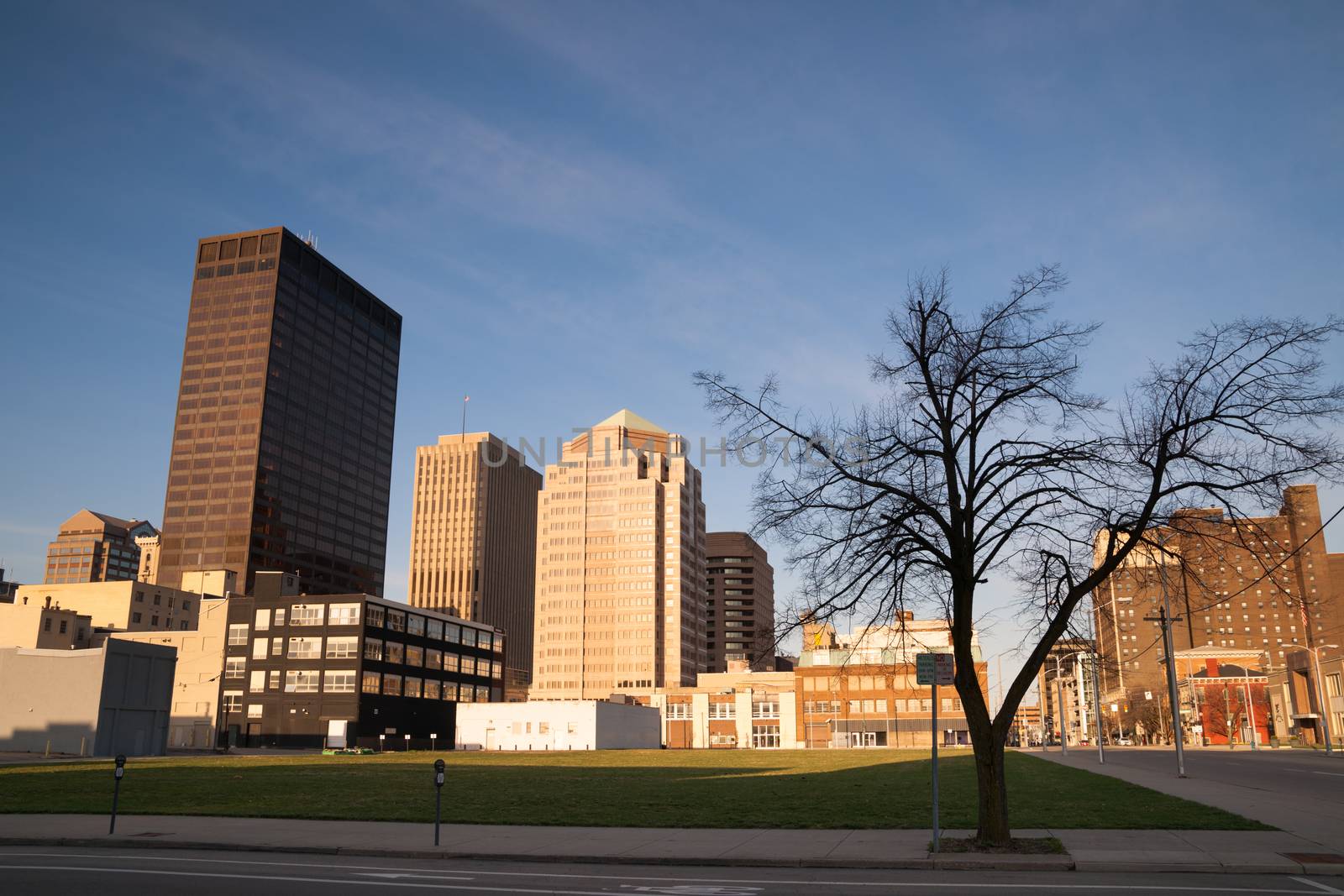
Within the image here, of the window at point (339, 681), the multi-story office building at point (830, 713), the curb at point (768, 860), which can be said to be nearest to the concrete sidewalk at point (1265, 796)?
the curb at point (768, 860)

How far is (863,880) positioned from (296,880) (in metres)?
8.47

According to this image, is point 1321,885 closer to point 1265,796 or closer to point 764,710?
point 1265,796

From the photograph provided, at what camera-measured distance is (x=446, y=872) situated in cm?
1584

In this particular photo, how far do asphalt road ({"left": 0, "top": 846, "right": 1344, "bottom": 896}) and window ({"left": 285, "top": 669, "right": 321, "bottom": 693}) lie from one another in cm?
10320

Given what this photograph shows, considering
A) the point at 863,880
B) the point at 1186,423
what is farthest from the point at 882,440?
the point at 863,880

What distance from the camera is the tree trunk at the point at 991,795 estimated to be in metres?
17.3

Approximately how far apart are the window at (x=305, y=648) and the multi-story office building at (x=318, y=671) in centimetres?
10

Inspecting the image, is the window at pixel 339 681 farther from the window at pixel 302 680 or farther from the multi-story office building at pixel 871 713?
the multi-story office building at pixel 871 713

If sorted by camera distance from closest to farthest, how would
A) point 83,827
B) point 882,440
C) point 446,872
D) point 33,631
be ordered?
point 446,872
point 882,440
point 83,827
point 33,631

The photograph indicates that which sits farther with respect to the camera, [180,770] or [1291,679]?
[1291,679]

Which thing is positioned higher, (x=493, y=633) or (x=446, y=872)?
(x=493, y=633)

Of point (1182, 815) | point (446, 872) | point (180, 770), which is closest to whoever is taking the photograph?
point (446, 872)

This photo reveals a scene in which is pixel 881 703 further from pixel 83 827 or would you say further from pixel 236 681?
pixel 83 827

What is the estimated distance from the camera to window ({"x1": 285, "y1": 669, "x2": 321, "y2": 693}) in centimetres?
11381
